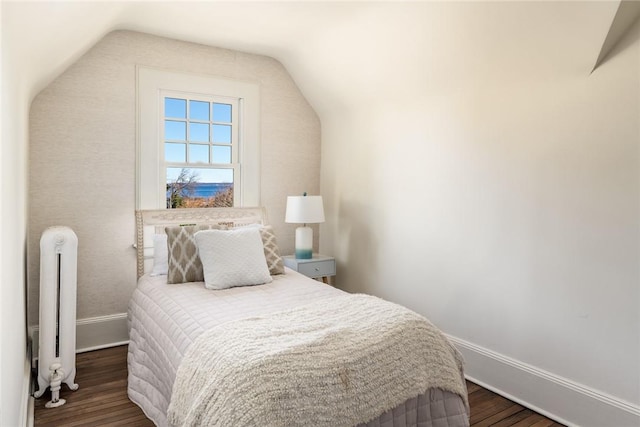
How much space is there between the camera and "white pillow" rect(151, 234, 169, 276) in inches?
129

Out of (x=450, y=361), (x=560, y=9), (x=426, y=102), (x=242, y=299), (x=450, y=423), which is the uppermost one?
(x=560, y=9)

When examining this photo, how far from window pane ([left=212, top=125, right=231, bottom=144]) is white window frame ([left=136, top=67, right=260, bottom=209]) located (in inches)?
4.3

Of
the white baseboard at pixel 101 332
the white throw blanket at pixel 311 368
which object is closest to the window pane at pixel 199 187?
the white baseboard at pixel 101 332

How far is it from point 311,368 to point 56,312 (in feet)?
6.38

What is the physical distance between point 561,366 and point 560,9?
198 cm

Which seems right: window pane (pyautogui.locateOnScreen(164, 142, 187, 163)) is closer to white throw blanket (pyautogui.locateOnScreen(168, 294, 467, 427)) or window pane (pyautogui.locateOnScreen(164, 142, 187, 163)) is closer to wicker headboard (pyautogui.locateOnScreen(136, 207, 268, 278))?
wicker headboard (pyautogui.locateOnScreen(136, 207, 268, 278))

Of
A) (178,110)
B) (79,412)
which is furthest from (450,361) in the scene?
(178,110)

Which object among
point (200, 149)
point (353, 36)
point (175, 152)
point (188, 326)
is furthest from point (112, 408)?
point (353, 36)

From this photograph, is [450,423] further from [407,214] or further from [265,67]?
[265,67]

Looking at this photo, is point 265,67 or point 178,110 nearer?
point 178,110

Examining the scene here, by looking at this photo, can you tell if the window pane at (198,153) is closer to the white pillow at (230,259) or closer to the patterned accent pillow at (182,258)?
the patterned accent pillow at (182,258)

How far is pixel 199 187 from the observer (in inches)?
157

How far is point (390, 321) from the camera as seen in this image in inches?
82.3

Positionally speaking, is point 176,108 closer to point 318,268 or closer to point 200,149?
point 200,149
